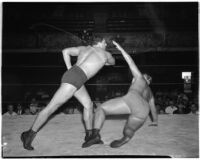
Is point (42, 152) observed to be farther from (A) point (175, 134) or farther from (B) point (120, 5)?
(B) point (120, 5)

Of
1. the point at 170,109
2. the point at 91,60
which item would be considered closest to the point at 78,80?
the point at 91,60

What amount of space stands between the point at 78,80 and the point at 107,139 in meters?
0.76

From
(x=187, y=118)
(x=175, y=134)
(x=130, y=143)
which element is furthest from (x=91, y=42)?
(x=187, y=118)

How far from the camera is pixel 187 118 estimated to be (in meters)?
3.62

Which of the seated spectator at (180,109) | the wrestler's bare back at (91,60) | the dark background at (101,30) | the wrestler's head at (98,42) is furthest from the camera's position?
the dark background at (101,30)

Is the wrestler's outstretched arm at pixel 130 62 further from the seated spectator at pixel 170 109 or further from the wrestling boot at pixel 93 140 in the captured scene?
the seated spectator at pixel 170 109

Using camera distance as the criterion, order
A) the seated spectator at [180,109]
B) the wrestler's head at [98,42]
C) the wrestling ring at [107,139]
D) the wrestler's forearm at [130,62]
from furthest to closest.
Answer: the seated spectator at [180,109]
the wrestler's head at [98,42]
the wrestler's forearm at [130,62]
the wrestling ring at [107,139]

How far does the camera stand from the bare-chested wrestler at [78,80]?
2.38 metres

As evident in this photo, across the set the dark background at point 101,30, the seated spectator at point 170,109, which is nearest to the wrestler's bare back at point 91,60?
the seated spectator at point 170,109

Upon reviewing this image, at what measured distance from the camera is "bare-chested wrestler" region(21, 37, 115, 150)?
238 centimetres

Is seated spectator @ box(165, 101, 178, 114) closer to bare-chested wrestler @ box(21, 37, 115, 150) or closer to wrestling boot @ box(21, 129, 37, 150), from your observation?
bare-chested wrestler @ box(21, 37, 115, 150)

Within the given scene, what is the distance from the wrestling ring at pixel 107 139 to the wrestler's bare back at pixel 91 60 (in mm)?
764

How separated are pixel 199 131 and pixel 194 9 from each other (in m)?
7.29

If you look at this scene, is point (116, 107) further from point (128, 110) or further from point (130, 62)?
point (130, 62)
